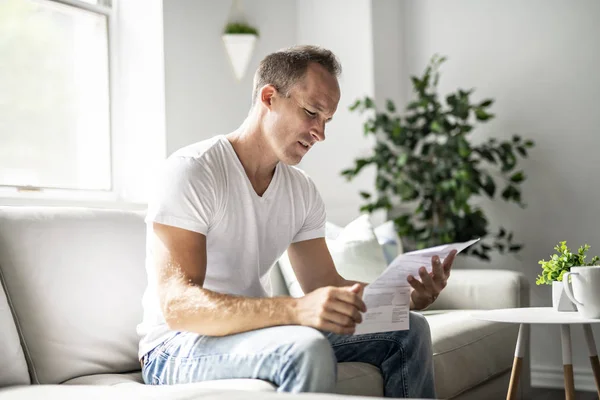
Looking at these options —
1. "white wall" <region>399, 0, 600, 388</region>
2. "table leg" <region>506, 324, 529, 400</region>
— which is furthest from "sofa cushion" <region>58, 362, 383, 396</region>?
"white wall" <region>399, 0, 600, 388</region>

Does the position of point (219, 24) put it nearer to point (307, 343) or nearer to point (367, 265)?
point (367, 265)

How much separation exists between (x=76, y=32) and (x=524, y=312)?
1970mm

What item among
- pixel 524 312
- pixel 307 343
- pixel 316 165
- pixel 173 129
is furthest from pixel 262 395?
pixel 316 165

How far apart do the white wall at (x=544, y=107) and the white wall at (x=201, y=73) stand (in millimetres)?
1165

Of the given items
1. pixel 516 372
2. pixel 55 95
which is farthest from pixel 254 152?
pixel 55 95

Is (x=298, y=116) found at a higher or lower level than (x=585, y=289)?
higher

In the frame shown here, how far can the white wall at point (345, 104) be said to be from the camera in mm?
4012

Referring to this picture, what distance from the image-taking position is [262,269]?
1.94 metres

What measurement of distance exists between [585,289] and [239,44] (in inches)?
78.7

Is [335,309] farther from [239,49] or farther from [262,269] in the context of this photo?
[239,49]

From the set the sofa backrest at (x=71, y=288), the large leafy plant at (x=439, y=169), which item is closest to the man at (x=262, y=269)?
the sofa backrest at (x=71, y=288)

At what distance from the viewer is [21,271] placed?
1.84 m

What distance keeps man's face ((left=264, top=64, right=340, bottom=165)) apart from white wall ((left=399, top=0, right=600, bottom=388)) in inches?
87.3

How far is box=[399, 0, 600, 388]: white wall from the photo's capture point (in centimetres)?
379
